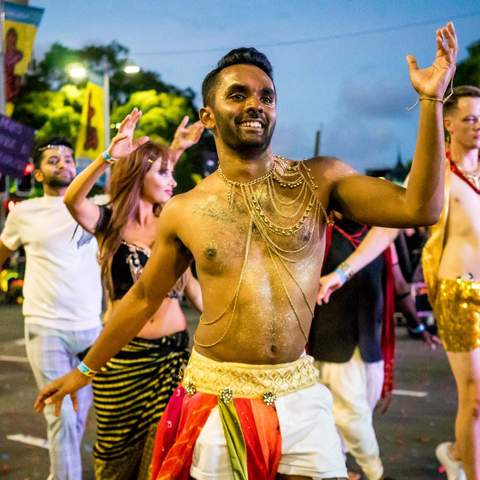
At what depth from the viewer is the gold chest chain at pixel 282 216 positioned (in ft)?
8.99

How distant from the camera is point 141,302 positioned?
10.3 feet

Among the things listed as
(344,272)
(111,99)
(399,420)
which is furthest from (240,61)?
(111,99)

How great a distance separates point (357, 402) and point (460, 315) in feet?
3.36

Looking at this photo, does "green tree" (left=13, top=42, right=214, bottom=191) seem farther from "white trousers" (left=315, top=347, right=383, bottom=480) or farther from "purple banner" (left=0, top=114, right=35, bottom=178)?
"white trousers" (left=315, top=347, right=383, bottom=480)

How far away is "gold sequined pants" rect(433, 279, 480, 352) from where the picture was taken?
4.18m

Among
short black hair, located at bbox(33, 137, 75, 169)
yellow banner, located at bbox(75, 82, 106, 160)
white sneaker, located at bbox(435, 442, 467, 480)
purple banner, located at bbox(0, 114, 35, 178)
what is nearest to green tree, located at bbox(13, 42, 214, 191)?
yellow banner, located at bbox(75, 82, 106, 160)

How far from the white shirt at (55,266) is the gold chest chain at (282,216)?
2.47 meters

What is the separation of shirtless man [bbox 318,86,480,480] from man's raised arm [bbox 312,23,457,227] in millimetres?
1806

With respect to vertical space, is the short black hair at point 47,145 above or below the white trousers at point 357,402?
above

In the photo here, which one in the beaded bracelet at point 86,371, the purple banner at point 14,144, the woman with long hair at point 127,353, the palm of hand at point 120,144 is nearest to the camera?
the beaded bracelet at point 86,371

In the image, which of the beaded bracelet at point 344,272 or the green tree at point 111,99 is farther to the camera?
the green tree at point 111,99

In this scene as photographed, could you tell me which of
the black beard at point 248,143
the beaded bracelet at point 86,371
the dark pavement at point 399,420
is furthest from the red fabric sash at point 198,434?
the dark pavement at point 399,420

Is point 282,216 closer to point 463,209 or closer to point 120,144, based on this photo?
point 120,144

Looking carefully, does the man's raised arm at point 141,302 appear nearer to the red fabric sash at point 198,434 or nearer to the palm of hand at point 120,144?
the red fabric sash at point 198,434
